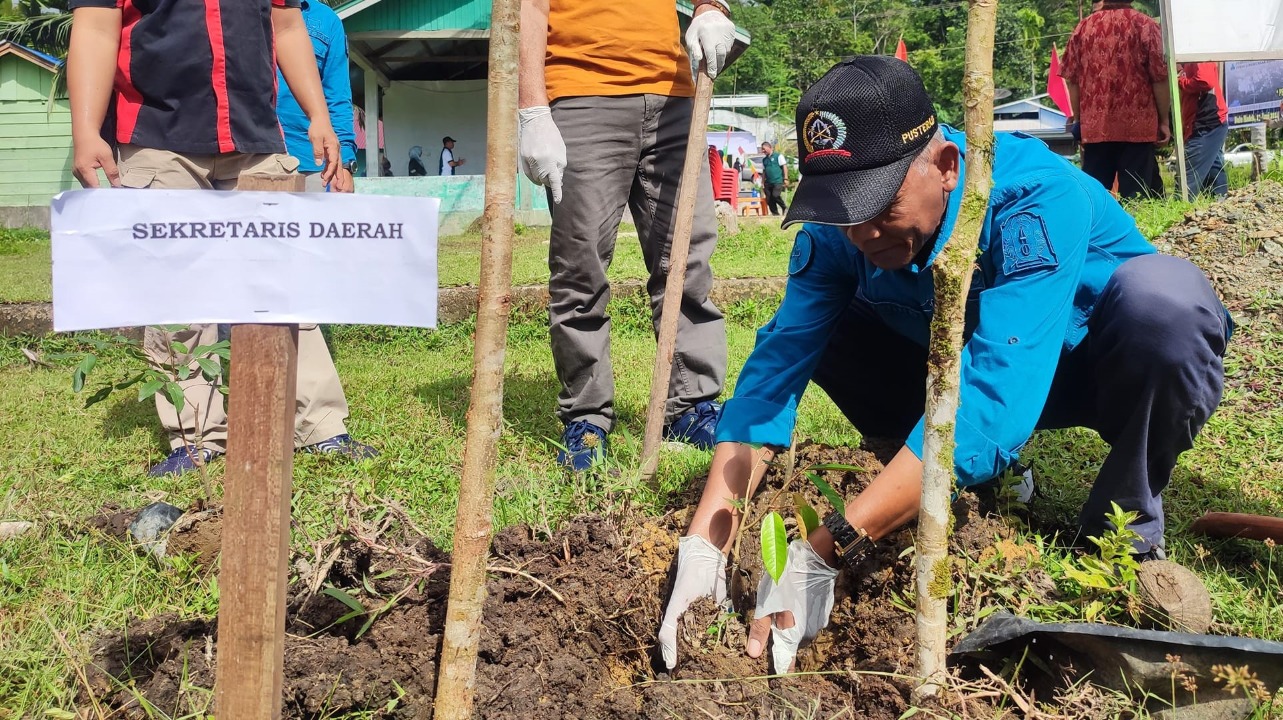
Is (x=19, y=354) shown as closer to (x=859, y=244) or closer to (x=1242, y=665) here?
(x=859, y=244)

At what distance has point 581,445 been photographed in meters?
3.17

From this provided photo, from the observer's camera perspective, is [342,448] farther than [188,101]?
Yes

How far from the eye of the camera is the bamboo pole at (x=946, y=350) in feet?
4.75

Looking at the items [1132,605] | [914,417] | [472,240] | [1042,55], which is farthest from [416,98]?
[1042,55]

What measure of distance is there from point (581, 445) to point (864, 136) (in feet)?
5.41

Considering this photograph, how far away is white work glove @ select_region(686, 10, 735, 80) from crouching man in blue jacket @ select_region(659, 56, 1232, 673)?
930 mm

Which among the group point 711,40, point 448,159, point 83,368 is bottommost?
point 448,159

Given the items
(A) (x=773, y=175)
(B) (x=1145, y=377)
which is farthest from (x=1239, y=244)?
(A) (x=773, y=175)

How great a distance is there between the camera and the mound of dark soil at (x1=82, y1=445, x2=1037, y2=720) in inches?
67.5

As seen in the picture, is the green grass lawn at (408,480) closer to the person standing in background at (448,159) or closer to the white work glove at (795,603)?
the white work glove at (795,603)

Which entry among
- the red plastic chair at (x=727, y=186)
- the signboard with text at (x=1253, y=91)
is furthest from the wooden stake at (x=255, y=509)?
the red plastic chair at (x=727, y=186)

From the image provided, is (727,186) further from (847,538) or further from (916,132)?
(847,538)

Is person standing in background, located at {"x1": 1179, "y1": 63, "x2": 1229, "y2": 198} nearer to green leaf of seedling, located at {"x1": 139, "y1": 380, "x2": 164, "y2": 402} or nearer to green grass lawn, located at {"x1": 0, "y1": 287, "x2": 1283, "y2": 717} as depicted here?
green grass lawn, located at {"x1": 0, "y1": 287, "x2": 1283, "y2": 717}

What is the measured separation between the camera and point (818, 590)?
191cm
